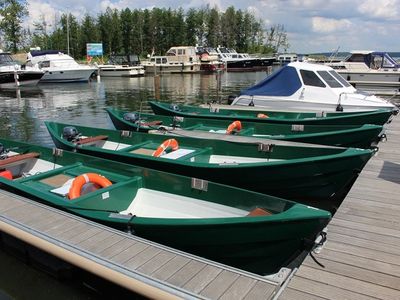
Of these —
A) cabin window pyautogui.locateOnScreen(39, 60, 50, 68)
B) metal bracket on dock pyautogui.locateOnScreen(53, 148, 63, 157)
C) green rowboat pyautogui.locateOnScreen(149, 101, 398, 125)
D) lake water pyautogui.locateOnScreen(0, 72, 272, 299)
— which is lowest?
lake water pyautogui.locateOnScreen(0, 72, 272, 299)

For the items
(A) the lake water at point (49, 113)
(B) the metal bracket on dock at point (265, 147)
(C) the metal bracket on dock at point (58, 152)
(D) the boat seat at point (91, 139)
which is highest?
(B) the metal bracket on dock at point (265, 147)

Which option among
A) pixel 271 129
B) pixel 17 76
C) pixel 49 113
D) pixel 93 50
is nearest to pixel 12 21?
pixel 93 50

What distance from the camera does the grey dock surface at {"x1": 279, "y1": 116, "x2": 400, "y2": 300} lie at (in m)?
3.65

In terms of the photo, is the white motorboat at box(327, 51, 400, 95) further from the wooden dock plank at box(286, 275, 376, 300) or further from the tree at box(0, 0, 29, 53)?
the tree at box(0, 0, 29, 53)

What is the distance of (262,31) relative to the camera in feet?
282

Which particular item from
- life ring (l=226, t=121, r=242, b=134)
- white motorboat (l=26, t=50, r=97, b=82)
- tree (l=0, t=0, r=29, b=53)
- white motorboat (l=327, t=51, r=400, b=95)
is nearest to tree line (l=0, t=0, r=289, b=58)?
tree (l=0, t=0, r=29, b=53)

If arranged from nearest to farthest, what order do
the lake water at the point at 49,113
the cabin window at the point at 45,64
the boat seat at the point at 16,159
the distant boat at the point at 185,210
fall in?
the distant boat at the point at 185,210 → the lake water at the point at 49,113 → the boat seat at the point at 16,159 → the cabin window at the point at 45,64

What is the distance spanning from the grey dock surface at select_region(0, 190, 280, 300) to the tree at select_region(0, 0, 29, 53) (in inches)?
2192

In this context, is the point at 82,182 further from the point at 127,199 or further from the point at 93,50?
the point at 93,50

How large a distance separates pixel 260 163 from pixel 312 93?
720 cm

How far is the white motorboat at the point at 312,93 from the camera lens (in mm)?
12707

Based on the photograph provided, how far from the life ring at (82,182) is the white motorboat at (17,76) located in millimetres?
29497

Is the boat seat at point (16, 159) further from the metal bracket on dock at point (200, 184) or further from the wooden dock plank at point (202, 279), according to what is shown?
the wooden dock plank at point (202, 279)

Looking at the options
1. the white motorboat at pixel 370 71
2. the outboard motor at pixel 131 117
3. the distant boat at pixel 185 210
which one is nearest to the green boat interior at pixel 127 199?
the distant boat at pixel 185 210
